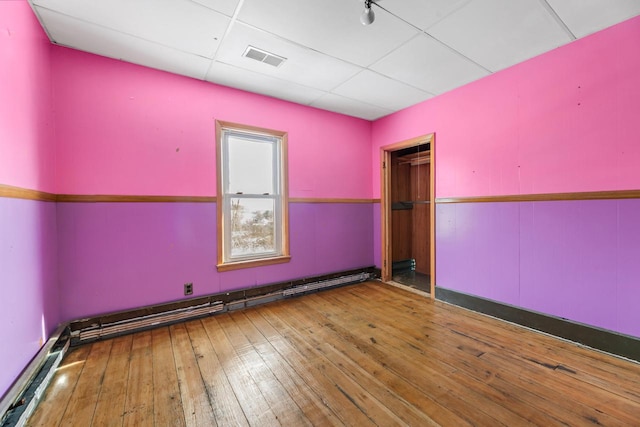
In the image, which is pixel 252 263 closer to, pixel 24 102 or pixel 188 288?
pixel 188 288

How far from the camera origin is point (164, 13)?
196cm

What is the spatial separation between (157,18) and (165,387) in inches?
109

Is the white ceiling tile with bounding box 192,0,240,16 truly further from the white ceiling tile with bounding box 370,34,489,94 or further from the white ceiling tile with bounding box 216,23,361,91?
the white ceiling tile with bounding box 370,34,489,94

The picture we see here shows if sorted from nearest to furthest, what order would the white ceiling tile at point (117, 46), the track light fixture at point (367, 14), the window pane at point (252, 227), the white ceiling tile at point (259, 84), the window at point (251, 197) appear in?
1. the track light fixture at point (367, 14)
2. the white ceiling tile at point (117, 46)
3. the white ceiling tile at point (259, 84)
4. the window at point (251, 197)
5. the window pane at point (252, 227)

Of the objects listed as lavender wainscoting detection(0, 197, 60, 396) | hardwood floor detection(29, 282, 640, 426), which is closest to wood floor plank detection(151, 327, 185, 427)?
hardwood floor detection(29, 282, 640, 426)

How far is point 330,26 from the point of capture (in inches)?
84.0

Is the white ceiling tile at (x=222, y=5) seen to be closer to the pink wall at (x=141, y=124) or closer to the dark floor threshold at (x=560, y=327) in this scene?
the pink wall at (x=141, y=124)

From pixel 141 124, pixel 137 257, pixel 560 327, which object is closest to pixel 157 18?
pixel 141 124

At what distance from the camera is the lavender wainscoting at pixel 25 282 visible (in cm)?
155

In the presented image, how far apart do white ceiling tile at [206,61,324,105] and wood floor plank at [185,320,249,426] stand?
9.10 ft

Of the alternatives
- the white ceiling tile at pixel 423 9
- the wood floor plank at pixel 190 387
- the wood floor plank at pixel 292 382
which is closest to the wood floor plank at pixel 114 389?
the wood floor plank at pixel 190 387

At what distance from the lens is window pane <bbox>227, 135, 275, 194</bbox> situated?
3.30m

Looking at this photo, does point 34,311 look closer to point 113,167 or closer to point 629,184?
point 113,167

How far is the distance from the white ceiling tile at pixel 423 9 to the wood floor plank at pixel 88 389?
337 cm
